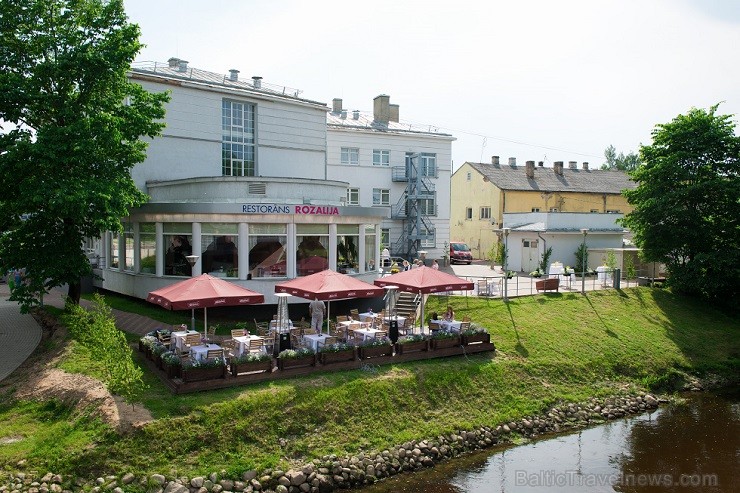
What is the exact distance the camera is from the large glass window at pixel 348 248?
2498 cm

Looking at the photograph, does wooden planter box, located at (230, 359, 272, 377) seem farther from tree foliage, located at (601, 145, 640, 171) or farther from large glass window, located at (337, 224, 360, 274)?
tree foliage, located at (601, 145, 640, 171)

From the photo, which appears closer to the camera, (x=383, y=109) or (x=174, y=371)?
(x=174, y=371)

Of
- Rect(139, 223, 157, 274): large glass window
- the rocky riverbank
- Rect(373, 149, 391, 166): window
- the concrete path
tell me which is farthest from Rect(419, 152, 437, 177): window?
the concrete path

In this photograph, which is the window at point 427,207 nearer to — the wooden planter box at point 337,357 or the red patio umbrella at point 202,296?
the wooden planter box at point 337,357

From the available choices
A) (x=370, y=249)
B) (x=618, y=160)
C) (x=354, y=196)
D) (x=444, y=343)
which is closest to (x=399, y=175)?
(x=354, y=196)

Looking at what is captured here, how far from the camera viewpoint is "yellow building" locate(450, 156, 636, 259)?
47438mm

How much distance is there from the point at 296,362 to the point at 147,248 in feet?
36.5

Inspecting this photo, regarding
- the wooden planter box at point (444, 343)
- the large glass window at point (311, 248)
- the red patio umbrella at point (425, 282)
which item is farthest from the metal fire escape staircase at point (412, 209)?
the wooden planter box at point (444, 343)

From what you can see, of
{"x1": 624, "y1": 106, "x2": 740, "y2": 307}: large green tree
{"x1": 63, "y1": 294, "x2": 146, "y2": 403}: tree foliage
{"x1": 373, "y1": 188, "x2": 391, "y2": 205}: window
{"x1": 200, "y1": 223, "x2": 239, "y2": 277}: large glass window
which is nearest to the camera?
{"x1": 63, "y1": 294, "x2": 146, "y2": 403}: tree foliage

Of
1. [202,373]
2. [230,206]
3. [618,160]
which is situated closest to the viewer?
[202,373]

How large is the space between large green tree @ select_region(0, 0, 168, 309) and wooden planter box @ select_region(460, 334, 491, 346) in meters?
12.3

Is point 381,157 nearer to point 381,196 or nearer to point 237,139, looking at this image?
point 381,196

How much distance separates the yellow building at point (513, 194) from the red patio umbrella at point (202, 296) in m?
31.4

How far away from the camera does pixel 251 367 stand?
16438mm
